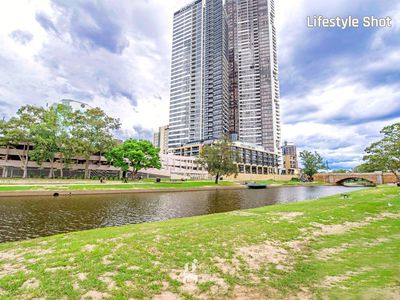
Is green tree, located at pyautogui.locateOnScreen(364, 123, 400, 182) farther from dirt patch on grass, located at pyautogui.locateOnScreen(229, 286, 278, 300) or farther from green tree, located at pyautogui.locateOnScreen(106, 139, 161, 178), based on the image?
green tree, located at pyautogui.locateOnScreen(106, 139, 161, 178)

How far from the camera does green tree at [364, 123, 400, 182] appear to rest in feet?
133

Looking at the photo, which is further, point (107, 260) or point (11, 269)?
point (107, 260)

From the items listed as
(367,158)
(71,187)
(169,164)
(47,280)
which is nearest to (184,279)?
(47,280)

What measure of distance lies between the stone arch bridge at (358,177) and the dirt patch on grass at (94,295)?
4795 inches

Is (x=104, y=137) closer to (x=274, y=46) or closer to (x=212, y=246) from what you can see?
(x=212, y=246)

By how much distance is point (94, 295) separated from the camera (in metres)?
4.96

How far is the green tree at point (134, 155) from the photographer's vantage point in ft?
209

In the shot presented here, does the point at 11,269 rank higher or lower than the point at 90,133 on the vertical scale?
lower

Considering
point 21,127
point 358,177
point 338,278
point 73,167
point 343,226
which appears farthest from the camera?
point 358,177

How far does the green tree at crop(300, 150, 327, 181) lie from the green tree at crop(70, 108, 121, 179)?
115 metres

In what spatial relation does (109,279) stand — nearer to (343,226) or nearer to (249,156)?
(343,226)

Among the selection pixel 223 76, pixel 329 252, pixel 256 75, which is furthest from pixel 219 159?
pixel 256 75

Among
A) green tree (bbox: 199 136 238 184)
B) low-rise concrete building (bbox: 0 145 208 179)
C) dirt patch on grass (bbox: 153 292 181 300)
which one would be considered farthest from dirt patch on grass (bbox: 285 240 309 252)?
low-rise concrete building (bbox: 0 145 208 179)

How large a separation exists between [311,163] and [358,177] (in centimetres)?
2984
